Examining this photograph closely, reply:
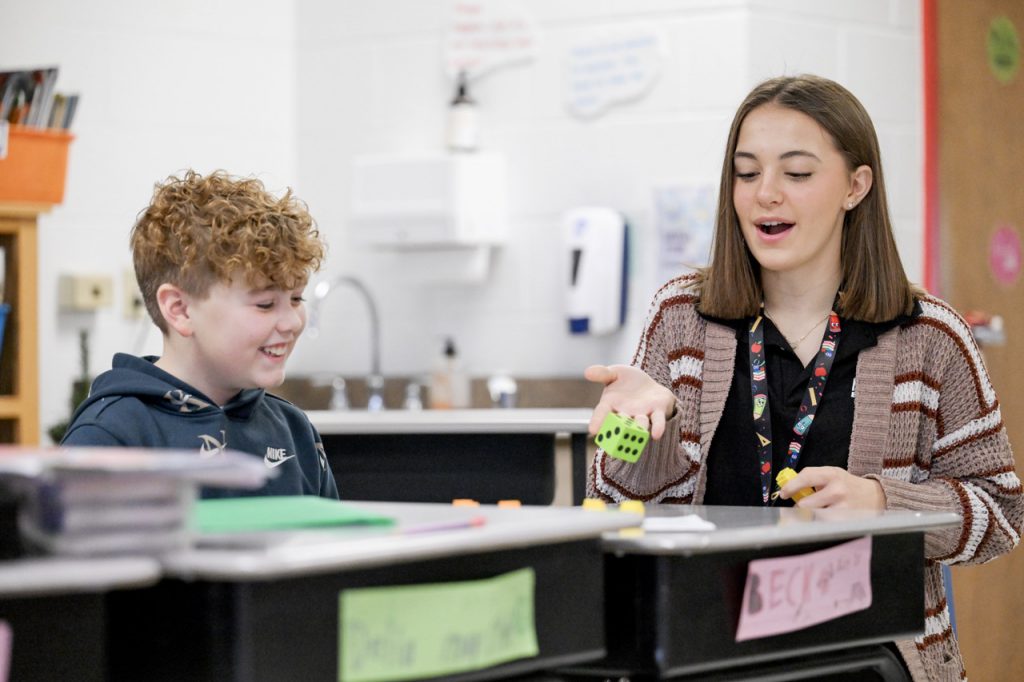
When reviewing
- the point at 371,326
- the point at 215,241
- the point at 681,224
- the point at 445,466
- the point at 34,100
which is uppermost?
the point at 34,100

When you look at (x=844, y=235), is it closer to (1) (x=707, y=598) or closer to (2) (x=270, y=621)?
(1) (x=707, y=598)

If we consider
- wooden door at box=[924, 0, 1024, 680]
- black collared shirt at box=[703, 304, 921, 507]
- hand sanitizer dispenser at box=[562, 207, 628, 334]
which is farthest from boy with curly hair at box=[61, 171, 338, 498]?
wooden door at box=[924, 0, 1024, 680]

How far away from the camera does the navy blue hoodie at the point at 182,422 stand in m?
1.68

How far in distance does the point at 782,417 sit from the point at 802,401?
1.4 inches

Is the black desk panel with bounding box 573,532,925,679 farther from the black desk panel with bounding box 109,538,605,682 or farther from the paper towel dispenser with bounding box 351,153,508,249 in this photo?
the paper towel dispenser with bounding box 351,153,508,249

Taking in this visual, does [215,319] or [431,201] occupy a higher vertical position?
[431,201]

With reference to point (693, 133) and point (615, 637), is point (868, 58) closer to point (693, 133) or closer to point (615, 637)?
point (693, 133)

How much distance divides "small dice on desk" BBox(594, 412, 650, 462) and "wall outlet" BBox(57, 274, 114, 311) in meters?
2.59

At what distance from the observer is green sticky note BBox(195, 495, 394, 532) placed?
1.17 metres

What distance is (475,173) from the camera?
4.16 meters

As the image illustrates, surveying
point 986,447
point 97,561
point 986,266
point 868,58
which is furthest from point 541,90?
point 97,561

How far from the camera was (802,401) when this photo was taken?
210 centimetres

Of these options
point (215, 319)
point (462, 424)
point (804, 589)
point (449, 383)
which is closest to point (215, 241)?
point (215, 319)

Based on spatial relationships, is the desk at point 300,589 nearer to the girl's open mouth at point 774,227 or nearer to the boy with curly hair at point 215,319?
the boy with curly hair at point 215,319
